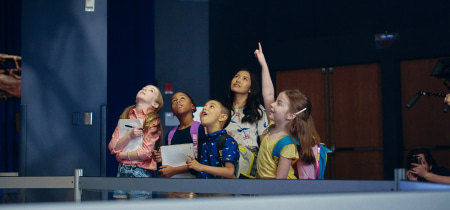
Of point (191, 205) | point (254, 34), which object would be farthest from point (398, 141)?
point (191, 205)

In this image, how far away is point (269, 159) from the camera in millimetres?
2943

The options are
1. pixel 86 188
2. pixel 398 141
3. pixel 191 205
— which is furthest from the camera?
pixel 398 141

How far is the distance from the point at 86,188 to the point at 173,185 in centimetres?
43

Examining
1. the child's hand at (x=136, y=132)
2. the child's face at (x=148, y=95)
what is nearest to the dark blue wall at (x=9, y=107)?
the child's face at (x=148, y=95)

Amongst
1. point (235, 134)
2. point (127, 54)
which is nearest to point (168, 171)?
point (235, 134)

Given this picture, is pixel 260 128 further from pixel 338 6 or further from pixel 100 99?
pixel 338 6

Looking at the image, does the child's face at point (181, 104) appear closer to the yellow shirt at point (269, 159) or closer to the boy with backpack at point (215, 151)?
the boy with backpack at point (215, 151)

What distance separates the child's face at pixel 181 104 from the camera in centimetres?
374

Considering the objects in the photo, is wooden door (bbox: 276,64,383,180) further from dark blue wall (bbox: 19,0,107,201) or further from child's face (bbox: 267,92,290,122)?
child's face (bbox: 267,92,290,122)

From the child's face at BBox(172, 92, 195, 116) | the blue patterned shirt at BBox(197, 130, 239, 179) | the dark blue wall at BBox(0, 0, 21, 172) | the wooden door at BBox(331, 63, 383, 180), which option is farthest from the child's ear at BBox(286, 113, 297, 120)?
the dark blue wall at BBox(0, 0, 21, 172)

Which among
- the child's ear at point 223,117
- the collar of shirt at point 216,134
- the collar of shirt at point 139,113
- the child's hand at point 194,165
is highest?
the collar of shirt at point 139,113

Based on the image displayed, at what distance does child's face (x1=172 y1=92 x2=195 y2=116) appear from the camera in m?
3.74

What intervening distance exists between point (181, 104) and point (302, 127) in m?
1.05

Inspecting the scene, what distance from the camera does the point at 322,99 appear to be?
7.56 meters
